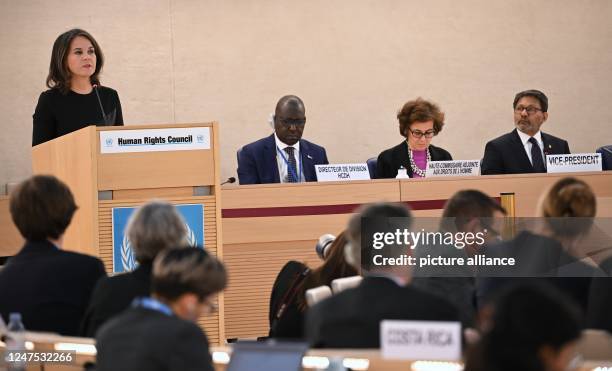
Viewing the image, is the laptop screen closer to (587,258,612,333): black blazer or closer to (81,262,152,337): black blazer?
(81,262,152,337): black blazer

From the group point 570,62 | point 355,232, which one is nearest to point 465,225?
point 355,232

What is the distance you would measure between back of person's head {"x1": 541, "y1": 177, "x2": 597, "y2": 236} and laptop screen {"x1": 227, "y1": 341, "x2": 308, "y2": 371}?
53.9 inches

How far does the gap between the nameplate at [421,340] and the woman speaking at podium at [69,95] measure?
3.43m

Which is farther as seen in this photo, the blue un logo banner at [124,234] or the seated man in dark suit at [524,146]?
the seated man in dark suit at [524,146]

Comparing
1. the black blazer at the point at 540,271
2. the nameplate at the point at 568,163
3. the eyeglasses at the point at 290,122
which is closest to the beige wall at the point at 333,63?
the eyeglasses at the point at 290,122

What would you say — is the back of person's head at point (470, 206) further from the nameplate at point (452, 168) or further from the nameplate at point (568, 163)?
the nameplate at point (568, 163)

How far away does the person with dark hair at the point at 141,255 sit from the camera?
353 centimetres

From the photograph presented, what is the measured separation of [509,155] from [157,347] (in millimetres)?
5387

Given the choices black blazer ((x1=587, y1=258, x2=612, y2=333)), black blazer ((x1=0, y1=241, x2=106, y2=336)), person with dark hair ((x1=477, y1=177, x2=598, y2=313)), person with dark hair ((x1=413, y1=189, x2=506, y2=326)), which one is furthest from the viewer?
person with dark hair ((x1=413, y1=189, x2=506, y2=326))

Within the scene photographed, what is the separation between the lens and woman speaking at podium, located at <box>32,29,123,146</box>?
6035 mm

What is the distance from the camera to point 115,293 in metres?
3.54

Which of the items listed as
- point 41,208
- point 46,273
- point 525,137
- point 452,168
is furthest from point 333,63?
point 46,273

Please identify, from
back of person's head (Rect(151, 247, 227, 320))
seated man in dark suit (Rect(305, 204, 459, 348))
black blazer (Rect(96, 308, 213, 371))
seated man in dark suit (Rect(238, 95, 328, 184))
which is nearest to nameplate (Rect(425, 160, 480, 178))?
seated man in dark suit (Rect(238, 95, 328, 184))

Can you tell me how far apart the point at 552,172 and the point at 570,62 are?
151 inches
